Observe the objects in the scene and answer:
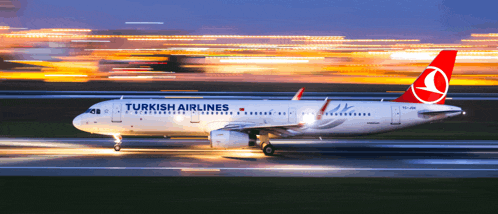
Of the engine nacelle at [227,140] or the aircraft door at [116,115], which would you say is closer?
the engine nacelle at [227,140]

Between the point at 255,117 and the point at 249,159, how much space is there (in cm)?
374

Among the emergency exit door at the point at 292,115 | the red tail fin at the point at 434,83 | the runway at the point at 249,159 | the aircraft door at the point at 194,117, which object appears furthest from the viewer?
the red tail fin at the point at 434,83

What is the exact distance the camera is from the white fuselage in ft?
84.4

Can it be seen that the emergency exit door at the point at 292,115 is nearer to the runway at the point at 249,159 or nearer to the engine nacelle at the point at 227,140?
the runway at the point at 249,159

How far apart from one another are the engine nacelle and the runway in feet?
2.11

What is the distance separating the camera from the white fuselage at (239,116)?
84.4 feet

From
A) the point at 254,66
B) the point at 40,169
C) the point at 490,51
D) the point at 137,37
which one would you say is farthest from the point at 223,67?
the point at 40,169

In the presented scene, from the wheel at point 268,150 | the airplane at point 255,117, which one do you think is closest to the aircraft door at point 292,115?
the airplane at point 255,117

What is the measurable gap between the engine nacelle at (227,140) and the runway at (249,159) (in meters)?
0.64

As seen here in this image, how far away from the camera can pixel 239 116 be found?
2617 centimetres

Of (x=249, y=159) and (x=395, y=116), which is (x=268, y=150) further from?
(x=395, y=116)

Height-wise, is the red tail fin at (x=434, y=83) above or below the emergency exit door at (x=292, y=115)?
above

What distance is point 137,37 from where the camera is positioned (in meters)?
139

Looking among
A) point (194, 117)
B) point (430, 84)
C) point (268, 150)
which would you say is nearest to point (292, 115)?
point (268, 150)
